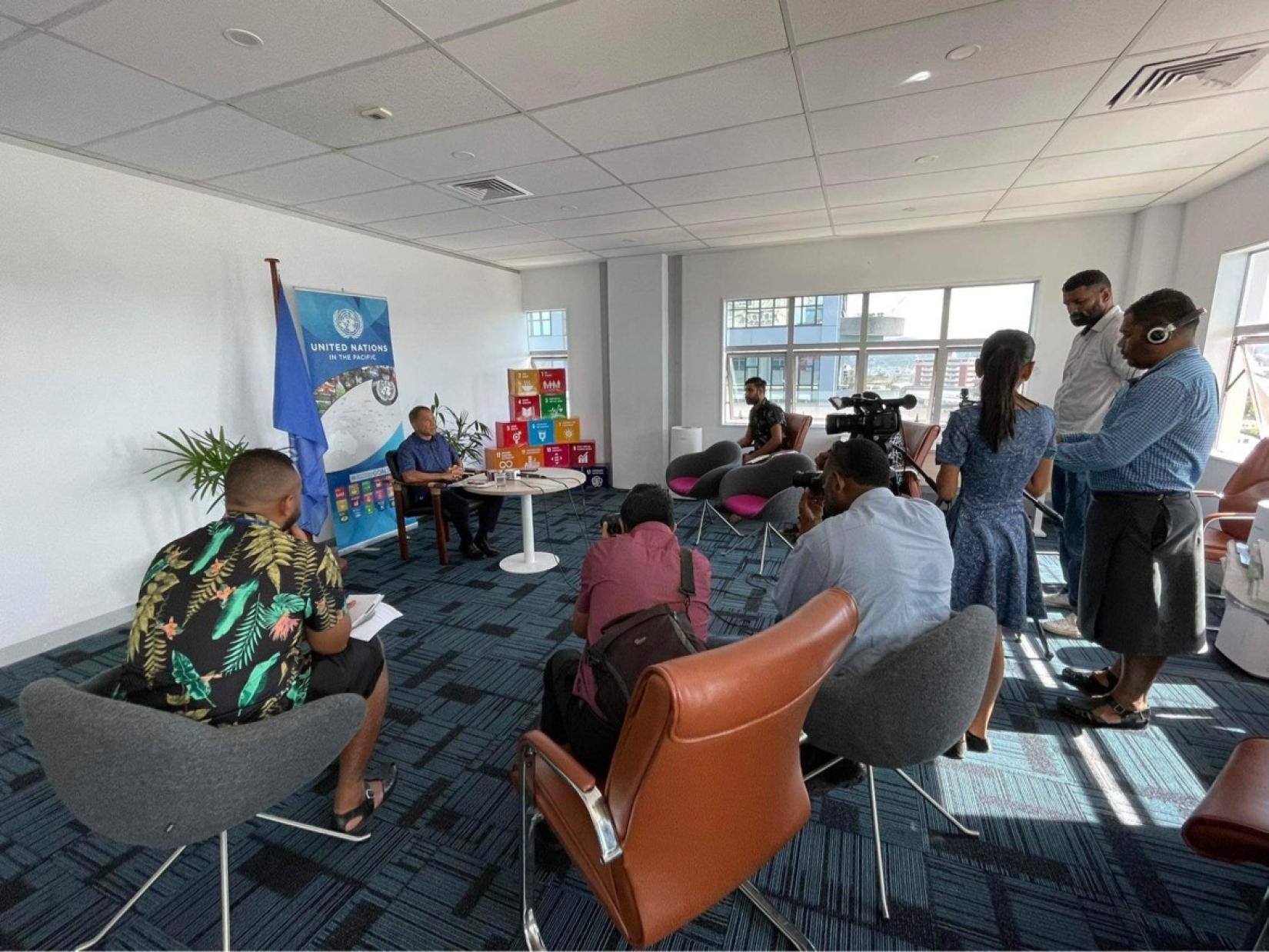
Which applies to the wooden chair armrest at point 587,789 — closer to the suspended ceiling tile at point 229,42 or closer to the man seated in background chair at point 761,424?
the suspended ceiling tile at point 229,42

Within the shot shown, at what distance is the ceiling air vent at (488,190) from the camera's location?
3.41 m

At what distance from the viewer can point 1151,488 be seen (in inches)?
75.6

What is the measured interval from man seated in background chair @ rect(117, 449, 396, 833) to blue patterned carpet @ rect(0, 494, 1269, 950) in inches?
25.1

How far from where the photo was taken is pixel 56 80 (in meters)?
2.09

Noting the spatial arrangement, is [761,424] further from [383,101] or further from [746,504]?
[383,101]

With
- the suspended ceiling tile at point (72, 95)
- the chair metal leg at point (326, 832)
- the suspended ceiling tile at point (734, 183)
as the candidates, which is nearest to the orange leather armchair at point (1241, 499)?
the suspended ceiling tile at point (734, 183)

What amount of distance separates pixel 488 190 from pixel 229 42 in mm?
1823

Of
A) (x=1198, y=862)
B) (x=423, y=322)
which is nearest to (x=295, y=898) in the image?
(x=1198, y=862)

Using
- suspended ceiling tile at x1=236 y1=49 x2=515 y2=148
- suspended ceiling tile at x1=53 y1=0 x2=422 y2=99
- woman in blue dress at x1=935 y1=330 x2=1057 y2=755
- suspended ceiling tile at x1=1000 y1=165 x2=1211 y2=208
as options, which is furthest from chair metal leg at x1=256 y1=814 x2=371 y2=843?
suspended ceiling tile at x1=1000 y1=165 x2=1211 y2=208

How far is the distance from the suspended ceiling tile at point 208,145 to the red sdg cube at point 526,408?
11.7 feet

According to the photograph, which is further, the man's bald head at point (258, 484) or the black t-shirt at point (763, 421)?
the black t-shirt at point (763, 421)

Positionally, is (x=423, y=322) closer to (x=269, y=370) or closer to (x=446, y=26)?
(x=269, y=370)

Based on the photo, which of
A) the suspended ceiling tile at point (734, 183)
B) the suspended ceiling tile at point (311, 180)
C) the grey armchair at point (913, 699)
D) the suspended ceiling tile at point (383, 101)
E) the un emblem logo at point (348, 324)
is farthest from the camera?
the un emblem logo at point (348, 324)

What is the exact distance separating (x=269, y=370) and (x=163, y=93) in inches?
82.9
